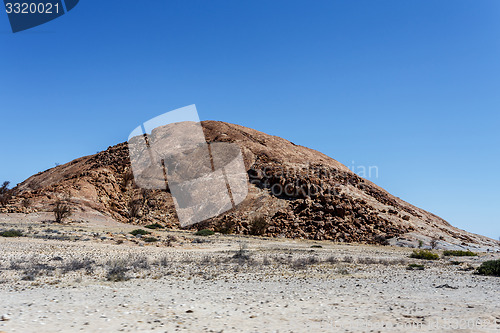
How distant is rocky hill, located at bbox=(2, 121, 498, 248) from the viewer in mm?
40938

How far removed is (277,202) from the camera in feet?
150

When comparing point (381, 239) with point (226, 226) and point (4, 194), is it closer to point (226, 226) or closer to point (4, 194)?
point (226, 226)

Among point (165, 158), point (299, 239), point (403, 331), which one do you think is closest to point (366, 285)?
point (403, 331)

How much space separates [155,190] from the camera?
5069 centimetres

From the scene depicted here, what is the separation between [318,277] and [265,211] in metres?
30.9

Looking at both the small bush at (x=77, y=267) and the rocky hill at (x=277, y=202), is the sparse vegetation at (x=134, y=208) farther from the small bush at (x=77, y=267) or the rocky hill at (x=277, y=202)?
the small bush at (x=77, y=267)

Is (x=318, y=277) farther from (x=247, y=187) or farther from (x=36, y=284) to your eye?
(x=247, y=187)

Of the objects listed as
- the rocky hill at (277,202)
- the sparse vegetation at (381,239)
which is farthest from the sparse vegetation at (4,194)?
the sparse vegetation at (381,239)

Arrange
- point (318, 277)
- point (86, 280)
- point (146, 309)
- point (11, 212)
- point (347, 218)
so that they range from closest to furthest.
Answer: point (146, 309)
point (86, 280)
point (318, 277)
point (11, 212)
point (347, 218)

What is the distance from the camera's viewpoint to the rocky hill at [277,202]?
4094 centimetres

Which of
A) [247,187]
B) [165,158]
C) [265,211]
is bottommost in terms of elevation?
[265,211]

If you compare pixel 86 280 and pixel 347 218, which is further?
pixel 347 218

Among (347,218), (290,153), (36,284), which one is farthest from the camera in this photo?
(290,153)

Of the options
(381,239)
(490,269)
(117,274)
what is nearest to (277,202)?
(381,239)
